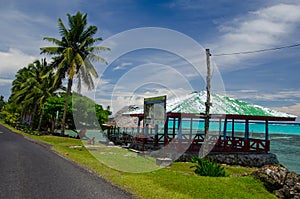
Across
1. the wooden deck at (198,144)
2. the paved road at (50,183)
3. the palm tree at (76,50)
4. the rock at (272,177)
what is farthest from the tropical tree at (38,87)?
the rock at (272,177)

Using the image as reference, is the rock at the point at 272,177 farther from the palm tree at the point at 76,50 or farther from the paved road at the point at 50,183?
the palm tree at the point at 76,50

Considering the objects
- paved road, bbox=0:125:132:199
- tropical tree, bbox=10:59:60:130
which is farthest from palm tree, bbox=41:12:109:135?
paved road, bbox=0:125:132:199

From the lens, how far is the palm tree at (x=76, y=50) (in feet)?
108

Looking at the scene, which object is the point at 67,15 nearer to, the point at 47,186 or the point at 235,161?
the point at 235,161

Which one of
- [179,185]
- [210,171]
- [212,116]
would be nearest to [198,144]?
[212,116]

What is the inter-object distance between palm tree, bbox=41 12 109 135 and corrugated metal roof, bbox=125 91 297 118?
12557mm

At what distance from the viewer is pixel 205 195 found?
927 cm

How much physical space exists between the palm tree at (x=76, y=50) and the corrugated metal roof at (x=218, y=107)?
12557 mm

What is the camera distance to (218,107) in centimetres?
1991

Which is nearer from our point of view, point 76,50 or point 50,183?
point 50,183

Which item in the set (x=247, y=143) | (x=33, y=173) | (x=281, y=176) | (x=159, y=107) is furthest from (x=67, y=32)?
(x=281, y=176)

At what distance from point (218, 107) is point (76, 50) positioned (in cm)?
2021

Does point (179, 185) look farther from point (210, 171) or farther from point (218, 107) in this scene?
point (218, 107)

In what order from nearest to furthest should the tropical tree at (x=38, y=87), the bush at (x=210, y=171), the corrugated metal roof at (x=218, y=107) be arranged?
the bush at (x=210, y=171) → the corrugated metal roof at (x=218, y=107) → the tropical tree at (x=38, y=87)
